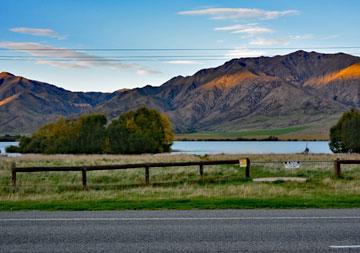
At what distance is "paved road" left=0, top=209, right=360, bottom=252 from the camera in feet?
30.8

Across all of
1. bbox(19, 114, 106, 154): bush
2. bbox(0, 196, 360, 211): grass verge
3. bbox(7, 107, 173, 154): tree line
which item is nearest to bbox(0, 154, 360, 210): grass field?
bbox(0, 196, 360, 211): grass verge

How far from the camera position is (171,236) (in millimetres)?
10469

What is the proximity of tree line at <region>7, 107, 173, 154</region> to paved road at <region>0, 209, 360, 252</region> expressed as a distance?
77.8 meters

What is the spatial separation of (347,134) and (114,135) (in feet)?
133

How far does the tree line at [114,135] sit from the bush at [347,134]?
29.8 meters

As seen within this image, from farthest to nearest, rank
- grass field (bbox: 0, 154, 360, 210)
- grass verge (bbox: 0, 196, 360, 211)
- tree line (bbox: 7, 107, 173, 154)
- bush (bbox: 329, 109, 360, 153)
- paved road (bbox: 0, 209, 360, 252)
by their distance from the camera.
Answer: tree line (bbox: 7, 107, 173, 154) < bush (bbox: 329, 109, 360, 153) < grass field (bbox: 0, 154, 360, 210) < grass verge (bbox: 0, 196, 360, 211) < paved road (bbox: 0, 209, 360, 252)

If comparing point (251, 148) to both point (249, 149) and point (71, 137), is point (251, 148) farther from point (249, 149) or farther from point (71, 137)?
point (71, 137)

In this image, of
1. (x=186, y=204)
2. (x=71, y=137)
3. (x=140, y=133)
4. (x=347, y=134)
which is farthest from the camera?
(x=71, y=137)

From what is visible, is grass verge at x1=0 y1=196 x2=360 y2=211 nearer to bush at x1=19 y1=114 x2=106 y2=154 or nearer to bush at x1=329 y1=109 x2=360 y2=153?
bush at x1=329 y1=109 x2=360 y2=153

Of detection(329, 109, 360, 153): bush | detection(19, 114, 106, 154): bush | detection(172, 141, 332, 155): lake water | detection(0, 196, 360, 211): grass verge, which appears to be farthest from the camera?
detection(172, 141, 332, 155): lake water

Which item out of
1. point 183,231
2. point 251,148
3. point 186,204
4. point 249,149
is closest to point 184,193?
point 186,204

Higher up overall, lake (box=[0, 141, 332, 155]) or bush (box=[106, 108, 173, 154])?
bush (box=[106, 108, 173, 154])

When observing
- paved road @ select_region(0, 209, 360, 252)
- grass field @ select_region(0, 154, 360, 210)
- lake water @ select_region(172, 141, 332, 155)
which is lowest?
lake water @ select_region(172, 141, 332, 155)

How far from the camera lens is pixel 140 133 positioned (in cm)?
9262
